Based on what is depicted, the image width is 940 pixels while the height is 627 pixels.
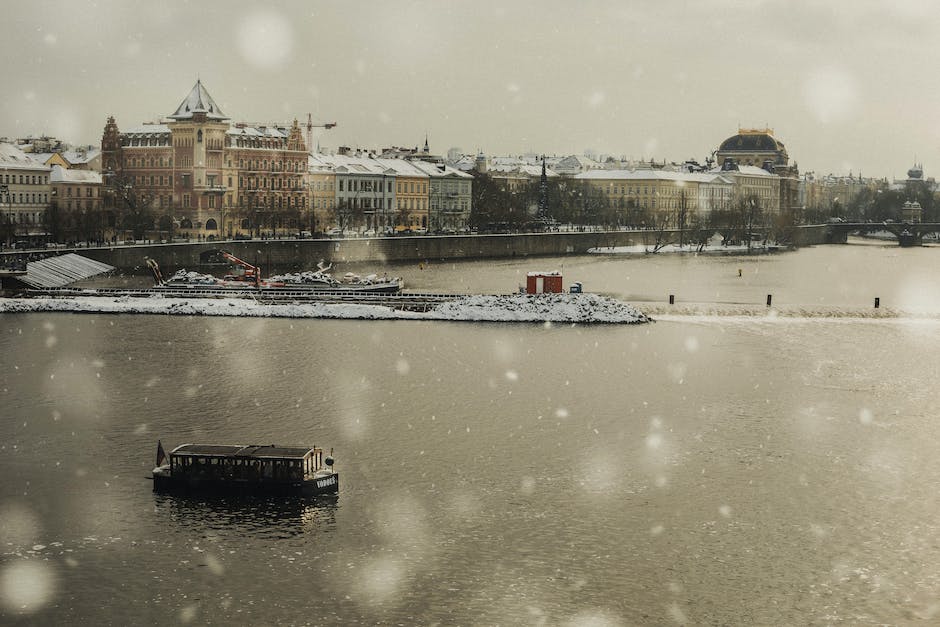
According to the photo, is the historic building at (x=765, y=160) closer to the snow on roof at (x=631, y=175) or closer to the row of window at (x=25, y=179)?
the snow on roof at (x=631, y=175)

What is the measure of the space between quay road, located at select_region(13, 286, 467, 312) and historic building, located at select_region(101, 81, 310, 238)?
36724 millimetres

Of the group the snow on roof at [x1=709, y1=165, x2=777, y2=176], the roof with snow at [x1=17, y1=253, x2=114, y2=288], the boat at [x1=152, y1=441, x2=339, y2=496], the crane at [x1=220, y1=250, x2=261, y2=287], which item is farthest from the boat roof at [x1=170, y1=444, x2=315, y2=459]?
the snow on roof at [x1=709, y1=165, x2=777, y2=176]

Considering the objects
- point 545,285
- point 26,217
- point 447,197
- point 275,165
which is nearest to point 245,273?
point 545,285

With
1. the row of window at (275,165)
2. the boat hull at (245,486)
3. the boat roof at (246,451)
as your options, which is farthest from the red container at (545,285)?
the row of window at (275,165)

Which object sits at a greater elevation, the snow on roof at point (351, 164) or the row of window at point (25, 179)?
the snow on roof at point (351, 164)

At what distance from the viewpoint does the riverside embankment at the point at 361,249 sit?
65.1 meters

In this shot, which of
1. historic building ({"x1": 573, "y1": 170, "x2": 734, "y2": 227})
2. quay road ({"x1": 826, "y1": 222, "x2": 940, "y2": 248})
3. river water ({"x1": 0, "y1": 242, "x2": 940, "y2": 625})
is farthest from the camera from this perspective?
historic building ({"x1": 573, "y1": 170, "x2": 734, "y2": 227})

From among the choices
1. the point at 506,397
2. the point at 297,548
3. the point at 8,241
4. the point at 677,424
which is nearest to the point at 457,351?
the point at 506,397

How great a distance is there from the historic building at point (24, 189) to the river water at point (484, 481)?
161 feet

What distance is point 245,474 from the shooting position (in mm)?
20141

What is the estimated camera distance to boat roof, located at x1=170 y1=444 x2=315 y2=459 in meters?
20.3

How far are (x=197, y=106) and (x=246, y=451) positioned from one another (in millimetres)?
74031

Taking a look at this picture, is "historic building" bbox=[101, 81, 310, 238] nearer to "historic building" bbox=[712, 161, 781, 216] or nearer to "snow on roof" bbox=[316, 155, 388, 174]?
"snow on roof" bbox=[316, 155, 388, 174]

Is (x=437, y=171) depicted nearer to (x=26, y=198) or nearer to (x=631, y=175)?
(x=631, y=175)
